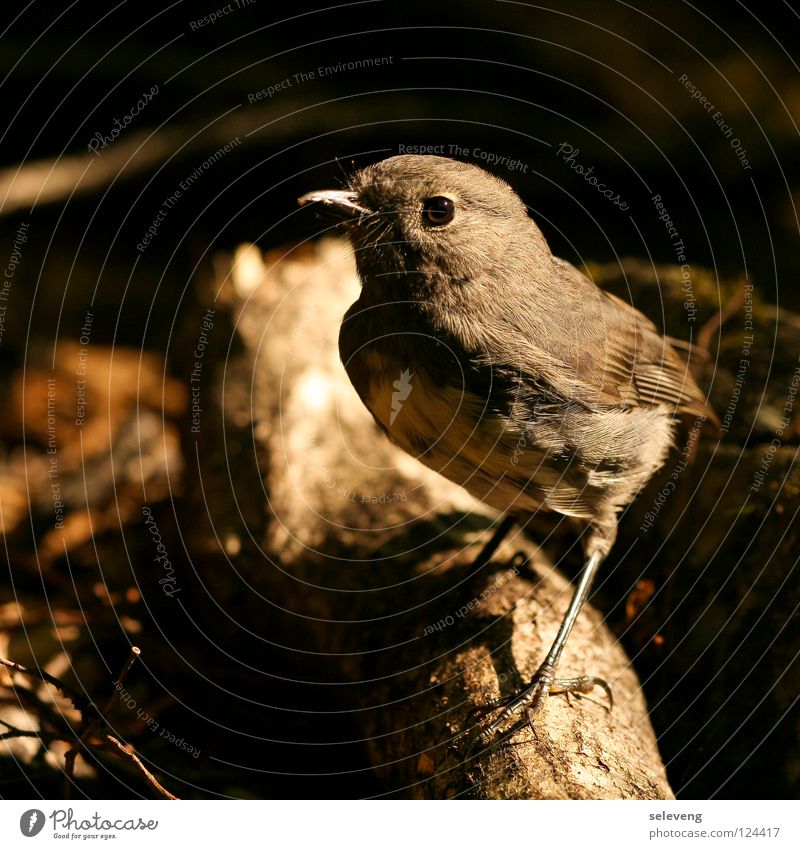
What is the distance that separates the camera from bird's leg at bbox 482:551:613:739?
7.84ft

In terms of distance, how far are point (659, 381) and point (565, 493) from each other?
0.61 meters

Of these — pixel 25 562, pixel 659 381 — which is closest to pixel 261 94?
pixel 25 562

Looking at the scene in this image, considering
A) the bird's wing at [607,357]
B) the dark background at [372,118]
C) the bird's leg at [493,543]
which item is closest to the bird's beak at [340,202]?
the bird's wing at [607,357]

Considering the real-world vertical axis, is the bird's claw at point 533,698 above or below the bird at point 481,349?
below

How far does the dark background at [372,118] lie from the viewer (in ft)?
15.9

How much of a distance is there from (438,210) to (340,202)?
0.29 meters

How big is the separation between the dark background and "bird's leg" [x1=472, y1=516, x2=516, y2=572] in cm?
198

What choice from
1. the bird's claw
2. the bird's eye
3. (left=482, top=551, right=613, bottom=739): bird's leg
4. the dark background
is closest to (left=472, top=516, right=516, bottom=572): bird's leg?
(left=482, top=551, right=613, bottom=739): bird's leg

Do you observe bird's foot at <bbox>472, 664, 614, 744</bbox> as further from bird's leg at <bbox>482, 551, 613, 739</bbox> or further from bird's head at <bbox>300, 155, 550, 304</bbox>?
bird's head at <bbox>300, 155, 550, 304</bbox>

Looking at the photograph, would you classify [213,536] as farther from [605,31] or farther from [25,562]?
[605,31]

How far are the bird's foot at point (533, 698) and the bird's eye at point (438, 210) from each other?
4.40 ft

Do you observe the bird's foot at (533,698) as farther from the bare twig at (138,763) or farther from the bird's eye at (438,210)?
the bird's eye at (438,210)

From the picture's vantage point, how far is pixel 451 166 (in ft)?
7.94

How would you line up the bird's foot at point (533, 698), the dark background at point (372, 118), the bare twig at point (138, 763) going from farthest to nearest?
the dark background at point (372, 118), the bird's foot at point (533, 698), the bare twig at point (138, 763)
